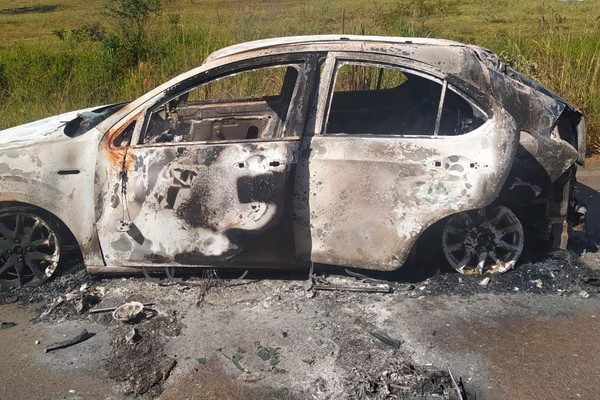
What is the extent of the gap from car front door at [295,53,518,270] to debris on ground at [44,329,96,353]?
158 cm

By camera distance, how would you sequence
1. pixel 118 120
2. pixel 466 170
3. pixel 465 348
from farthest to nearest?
pixel 118 120
pixel 466 170
pixel 465 348

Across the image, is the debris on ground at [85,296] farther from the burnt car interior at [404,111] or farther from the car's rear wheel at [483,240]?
the car's rear wheel at [483,240]

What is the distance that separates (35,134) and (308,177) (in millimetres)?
2204

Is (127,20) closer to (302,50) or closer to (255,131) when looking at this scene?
(255,131)

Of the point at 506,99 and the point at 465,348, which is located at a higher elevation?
the point at 506,99

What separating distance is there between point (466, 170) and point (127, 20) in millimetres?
8631

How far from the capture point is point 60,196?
4.32 m

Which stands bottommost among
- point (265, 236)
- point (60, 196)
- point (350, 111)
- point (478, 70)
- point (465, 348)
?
point (465, 348)

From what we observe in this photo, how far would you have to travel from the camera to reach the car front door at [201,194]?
4102 mm

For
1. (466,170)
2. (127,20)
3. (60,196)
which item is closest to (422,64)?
(466,170)

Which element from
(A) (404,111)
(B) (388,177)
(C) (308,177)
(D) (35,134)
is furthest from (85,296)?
(A) (404,111)

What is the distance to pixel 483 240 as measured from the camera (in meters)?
4.54

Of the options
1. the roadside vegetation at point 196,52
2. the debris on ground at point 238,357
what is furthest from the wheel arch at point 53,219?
the roadside vegetation at point 196,52

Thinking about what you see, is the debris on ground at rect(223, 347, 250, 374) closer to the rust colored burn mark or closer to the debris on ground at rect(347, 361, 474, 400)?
the debris on ground at rect(347, 361, 474, 400)
